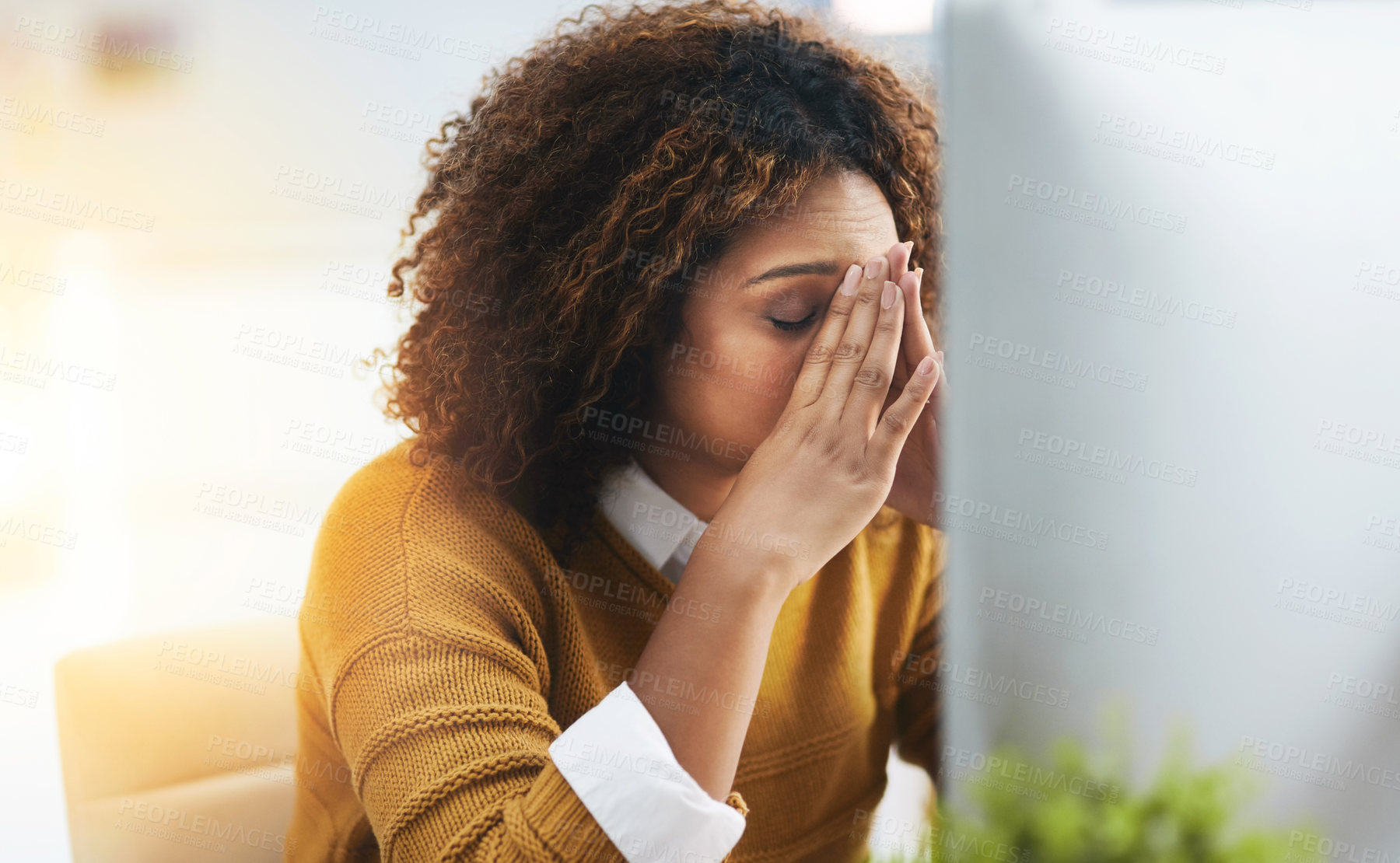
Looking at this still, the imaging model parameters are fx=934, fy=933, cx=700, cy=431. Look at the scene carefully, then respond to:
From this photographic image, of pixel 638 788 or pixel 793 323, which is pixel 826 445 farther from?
pixel 638 788

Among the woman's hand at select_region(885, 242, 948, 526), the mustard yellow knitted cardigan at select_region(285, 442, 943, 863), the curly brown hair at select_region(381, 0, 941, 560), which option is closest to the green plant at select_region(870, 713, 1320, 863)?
the mustard yellow knitted cardigan at select_region(285, 442, 943, 863)

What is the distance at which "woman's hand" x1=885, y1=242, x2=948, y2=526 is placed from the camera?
0.72 meters

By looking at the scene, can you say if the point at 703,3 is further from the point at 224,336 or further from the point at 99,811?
the point at 99,811

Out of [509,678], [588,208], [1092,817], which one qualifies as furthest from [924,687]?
[588,208]

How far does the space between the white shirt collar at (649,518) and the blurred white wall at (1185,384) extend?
12.3 inches

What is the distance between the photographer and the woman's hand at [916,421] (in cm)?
72

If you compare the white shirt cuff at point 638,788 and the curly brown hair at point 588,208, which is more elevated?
the curly brown hair at point 588,208

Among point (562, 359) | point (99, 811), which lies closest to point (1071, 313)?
point (562, 359)

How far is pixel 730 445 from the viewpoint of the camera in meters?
0.73

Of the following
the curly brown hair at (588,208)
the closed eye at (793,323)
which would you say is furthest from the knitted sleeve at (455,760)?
the closed eye at (793,323)

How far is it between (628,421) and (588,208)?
17 cm

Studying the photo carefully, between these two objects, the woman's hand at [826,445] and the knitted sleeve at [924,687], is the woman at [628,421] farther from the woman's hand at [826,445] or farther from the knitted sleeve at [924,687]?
the knitted sleeve at [924,687]

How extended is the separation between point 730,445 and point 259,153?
44cm

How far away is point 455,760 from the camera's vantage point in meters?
0.60
